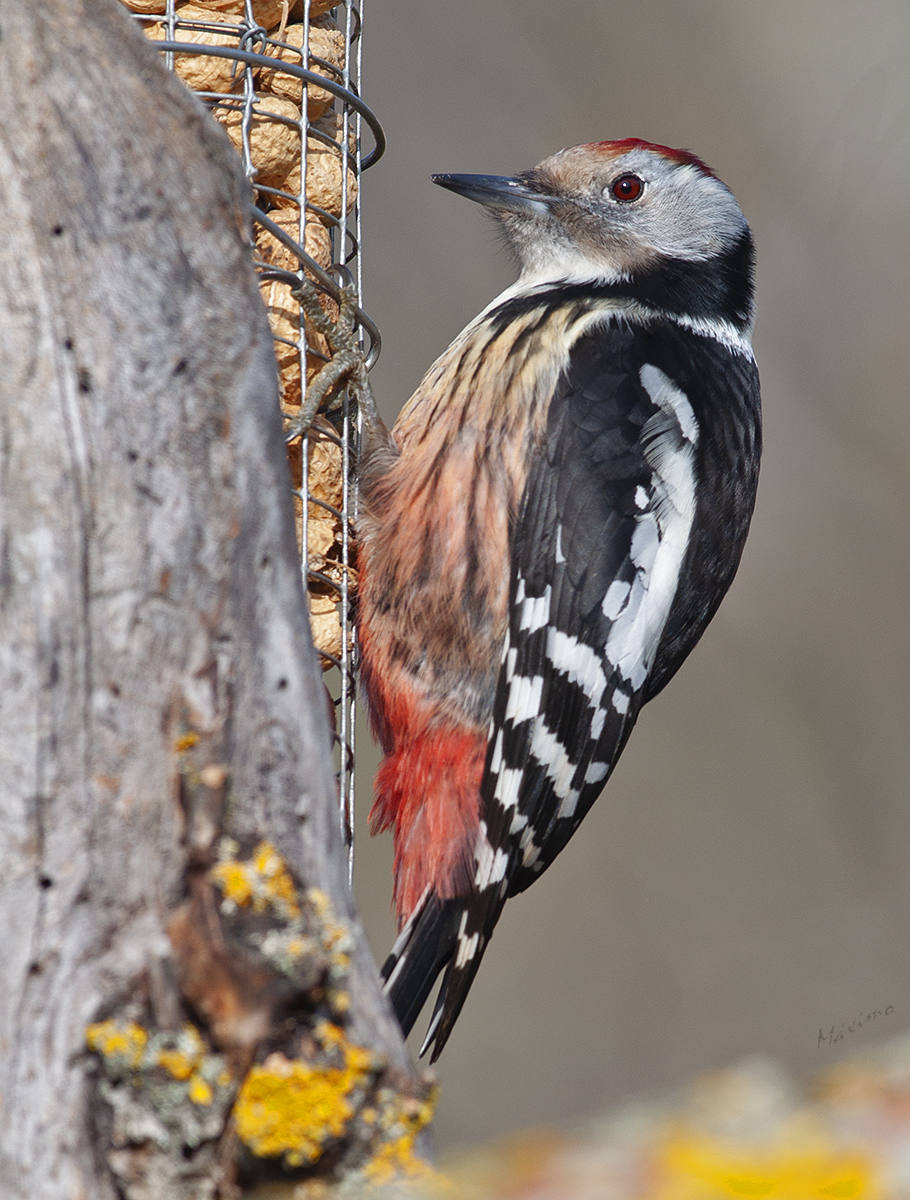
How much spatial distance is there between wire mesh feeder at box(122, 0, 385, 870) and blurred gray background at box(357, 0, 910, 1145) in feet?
7.85

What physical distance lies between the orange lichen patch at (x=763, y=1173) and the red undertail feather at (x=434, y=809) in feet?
5.09

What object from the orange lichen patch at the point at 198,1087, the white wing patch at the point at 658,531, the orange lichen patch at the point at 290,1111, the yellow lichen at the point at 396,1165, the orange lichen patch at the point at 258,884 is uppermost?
the white wing patch at the point at 658,531

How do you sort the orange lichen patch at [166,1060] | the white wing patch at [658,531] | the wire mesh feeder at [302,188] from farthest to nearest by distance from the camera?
1. the white wing patch at [658,531]
2. the wire mesh feeder at [302,188]
3. the orange lichen patch at [166,1060]

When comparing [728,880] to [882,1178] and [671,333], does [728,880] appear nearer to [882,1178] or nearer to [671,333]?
[671,333]

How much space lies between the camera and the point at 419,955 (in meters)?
2.36

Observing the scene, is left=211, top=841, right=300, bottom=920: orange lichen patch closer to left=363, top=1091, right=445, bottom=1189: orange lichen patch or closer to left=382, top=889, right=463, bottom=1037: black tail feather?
left=363, top=1091, right=445, bottom=1189: orange lichen patch

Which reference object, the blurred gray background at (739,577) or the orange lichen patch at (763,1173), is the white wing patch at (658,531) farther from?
the blurred gray background at (739,577)

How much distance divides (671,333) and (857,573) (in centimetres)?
279

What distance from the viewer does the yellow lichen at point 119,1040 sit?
1.14 m

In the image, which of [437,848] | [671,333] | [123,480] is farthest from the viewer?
[671,333]

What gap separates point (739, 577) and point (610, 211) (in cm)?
248

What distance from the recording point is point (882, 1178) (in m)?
0.85

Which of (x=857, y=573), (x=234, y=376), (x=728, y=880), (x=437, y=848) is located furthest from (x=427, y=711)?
(x=857, y=573)

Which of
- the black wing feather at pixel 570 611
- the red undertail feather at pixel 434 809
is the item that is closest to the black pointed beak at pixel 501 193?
the black wing feather at pixel 570 611
